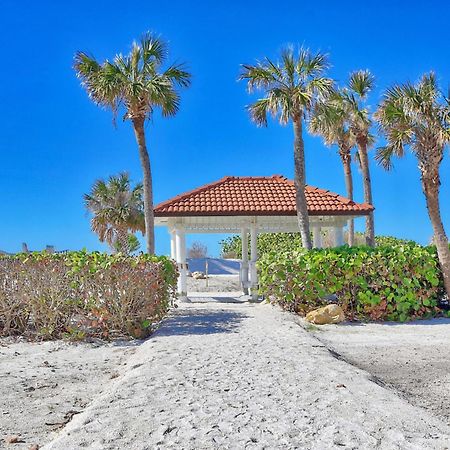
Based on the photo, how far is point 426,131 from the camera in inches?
558

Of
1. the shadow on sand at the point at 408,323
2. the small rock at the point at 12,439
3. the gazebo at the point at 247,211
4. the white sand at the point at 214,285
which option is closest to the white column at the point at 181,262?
the gazebo at the point at 247,211

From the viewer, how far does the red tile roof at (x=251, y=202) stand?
1881 cm

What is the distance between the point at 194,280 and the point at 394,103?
58.4 ft

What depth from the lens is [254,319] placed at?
12.3 m

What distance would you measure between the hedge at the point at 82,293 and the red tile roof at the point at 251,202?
25.1ft

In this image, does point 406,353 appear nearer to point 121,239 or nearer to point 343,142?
point 343,142

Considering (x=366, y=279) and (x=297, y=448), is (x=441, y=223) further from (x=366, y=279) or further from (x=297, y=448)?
(x=297, y=448)

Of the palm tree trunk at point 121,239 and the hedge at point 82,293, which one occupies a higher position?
the palm tree trunk at point 121,239

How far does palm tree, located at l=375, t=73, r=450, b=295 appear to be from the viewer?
46.1ft

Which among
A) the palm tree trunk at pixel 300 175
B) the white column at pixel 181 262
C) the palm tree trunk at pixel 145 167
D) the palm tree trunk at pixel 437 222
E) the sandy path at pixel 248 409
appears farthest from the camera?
the white column at pixel 181 262

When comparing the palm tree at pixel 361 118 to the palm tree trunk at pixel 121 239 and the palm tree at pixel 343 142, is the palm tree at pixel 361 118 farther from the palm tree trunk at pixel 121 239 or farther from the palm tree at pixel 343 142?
the palm tree trunk at pixel 121 239

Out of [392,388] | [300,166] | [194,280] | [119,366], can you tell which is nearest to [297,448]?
[392,388]

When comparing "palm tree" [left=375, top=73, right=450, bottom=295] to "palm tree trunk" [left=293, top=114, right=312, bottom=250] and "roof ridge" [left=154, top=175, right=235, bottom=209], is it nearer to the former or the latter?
"palm tree trunk" [left=293, top=114, right=312, bottom=250]

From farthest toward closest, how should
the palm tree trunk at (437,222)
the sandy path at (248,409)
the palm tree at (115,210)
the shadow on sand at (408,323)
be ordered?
the palm tree at (115,210)
the palm tree trunk at (437,222)
the shadow on sand at (408,323)
the sandy path at (248,409)
